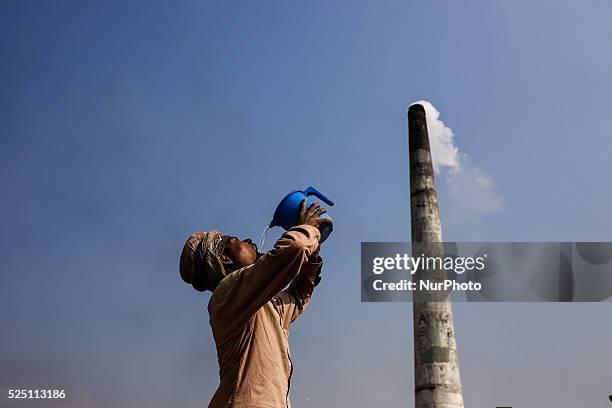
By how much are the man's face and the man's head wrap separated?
0.09 ft

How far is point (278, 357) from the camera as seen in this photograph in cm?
225

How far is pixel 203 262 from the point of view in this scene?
8.00 ft

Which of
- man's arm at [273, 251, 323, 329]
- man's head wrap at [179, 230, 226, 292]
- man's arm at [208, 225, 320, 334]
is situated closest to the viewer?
man's arm at [208, 225, 320, 334]

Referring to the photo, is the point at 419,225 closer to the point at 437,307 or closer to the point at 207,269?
the point at 437,307

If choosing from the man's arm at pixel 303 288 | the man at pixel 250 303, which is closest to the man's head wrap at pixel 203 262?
the man at pixel 250 303

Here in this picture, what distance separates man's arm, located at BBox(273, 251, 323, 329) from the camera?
2.62 metres

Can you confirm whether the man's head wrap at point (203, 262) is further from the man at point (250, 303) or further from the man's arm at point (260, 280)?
the man's arm at point (260, 280)

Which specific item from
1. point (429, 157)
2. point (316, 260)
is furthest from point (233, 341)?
point (429, 157)

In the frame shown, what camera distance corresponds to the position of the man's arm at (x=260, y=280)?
81.5 inches

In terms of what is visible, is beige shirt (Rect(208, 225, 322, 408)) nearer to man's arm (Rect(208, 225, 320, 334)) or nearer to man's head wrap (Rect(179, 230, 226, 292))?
man's arm (Rect(208, 225, 320, 334))

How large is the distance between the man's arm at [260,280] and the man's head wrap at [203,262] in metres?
0.16

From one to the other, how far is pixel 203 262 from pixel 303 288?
0.46m

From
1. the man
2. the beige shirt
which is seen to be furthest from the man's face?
the beige shirt

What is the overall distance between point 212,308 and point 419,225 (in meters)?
9.06
